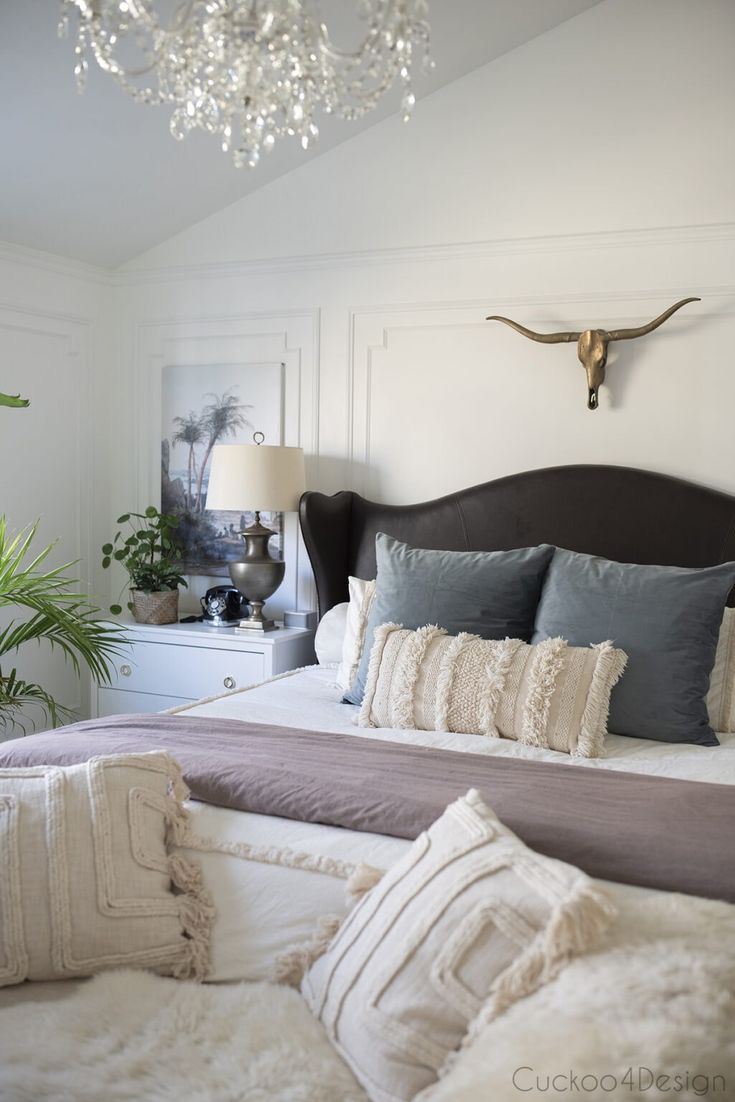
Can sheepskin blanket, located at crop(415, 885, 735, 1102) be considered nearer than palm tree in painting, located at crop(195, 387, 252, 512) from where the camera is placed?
Yes

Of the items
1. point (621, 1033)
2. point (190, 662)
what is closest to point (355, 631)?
point (190, 662)

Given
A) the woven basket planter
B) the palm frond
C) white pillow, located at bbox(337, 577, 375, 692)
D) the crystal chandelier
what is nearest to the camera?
the crystal chandelier

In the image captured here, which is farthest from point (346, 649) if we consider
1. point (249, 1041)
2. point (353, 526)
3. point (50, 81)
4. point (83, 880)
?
point (50, 81)

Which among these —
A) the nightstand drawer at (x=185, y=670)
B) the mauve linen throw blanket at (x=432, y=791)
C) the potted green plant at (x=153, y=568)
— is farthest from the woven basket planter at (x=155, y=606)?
the mauve linen throw blanket at (x=432, y=791)

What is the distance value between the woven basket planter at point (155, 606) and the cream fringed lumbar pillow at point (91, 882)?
2167 mm

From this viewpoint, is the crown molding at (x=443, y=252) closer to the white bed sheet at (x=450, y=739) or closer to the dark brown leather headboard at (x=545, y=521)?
the dark brown leather headboard at (x=545, y=521)

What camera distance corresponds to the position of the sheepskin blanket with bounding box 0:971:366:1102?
1351mm

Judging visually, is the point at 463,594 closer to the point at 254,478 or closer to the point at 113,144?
the point at 254,478

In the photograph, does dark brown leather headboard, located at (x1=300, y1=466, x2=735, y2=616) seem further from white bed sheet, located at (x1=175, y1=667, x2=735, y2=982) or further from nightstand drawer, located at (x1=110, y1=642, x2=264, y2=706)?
white bed sheet, located at (x1=175, y1=667, x2=735, y2=982)

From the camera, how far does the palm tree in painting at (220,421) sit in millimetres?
4156

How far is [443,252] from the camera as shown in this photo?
12.2 feet

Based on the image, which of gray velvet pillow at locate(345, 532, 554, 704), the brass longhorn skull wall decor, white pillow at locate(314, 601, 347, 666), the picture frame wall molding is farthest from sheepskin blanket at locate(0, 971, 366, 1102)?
the picture frame wall molding

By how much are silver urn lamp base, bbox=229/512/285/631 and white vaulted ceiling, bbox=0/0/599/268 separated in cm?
133

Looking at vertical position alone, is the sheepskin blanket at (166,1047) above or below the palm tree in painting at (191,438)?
below
